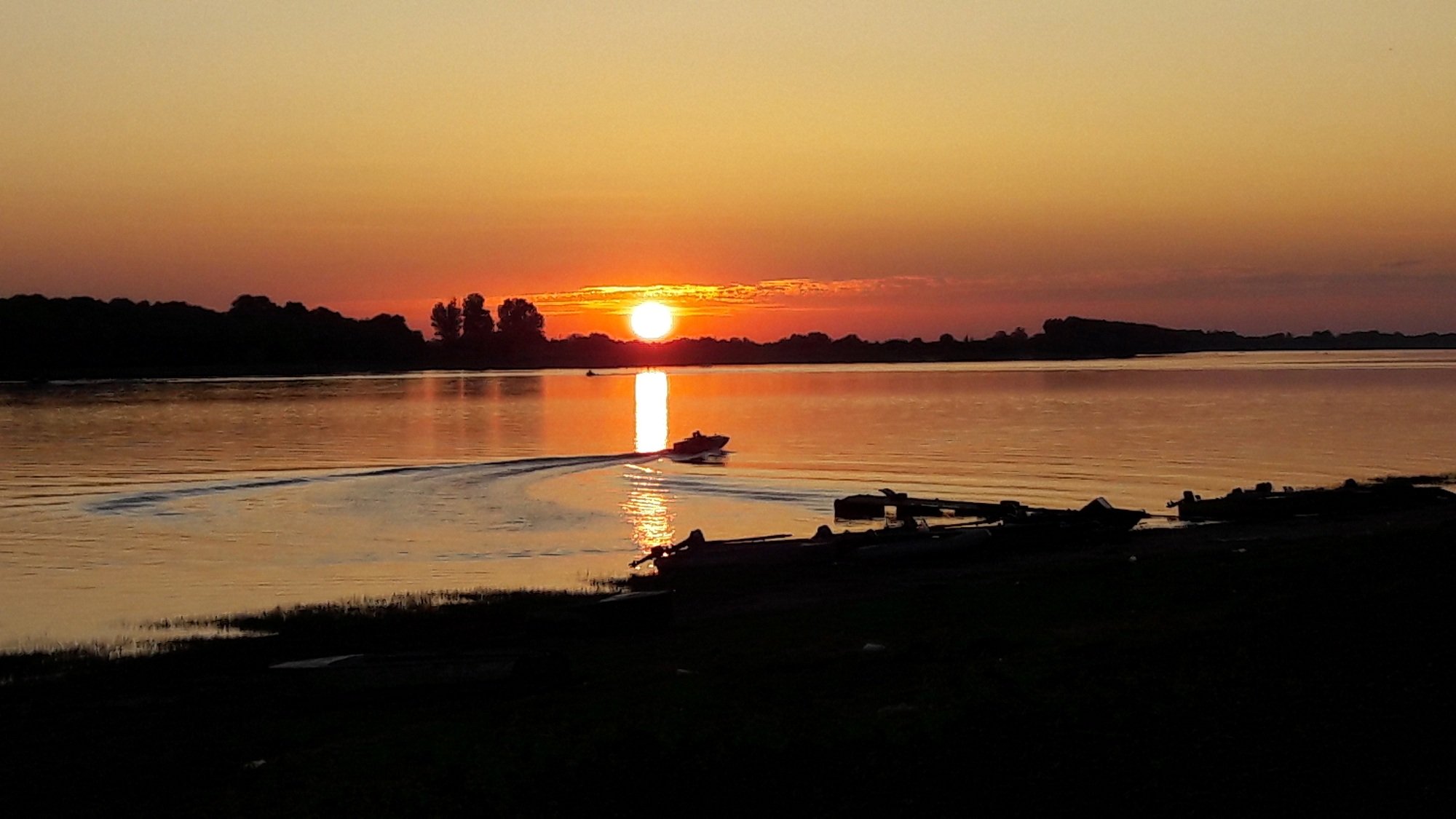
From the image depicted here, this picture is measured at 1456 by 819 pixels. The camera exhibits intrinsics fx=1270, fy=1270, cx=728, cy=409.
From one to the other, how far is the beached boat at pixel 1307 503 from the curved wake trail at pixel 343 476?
36.4 meters

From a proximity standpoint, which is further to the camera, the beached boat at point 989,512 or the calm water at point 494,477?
the beached boat at point 989,512

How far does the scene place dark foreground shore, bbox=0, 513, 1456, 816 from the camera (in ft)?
39.2

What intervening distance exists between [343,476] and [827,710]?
182 feet

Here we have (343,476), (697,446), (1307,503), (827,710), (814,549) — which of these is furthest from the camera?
(697,446)

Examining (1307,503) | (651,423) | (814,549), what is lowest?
(651,423)

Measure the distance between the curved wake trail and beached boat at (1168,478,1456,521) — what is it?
3644 centimetres

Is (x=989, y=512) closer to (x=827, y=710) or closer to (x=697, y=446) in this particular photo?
(x=827, y=710)

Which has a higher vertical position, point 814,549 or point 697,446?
point 814,549

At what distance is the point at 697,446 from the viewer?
81750 mm

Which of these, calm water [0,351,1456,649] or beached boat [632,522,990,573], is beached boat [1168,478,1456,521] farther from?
beached boat [632,522,990,573]

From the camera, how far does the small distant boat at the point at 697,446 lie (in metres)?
80.9

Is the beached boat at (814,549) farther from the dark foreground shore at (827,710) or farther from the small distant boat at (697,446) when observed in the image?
the small distant boat at (697,446)

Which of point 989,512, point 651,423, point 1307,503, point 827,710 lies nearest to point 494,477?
point 989,512

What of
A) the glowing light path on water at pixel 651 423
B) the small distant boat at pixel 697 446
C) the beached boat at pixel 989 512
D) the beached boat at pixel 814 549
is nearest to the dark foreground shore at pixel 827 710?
the beached boat at pixel 814 549
